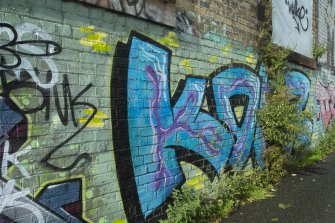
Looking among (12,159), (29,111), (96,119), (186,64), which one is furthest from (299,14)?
(12,159)

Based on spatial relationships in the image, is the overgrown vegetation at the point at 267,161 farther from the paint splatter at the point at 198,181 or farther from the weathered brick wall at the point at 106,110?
the weathered brick wall at the point at 106,110

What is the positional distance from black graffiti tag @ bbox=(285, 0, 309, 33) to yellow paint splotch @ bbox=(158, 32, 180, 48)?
399 cm

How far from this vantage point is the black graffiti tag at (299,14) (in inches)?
301

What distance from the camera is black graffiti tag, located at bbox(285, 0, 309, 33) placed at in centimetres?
765

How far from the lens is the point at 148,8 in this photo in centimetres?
383

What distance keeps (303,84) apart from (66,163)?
656 centimetres

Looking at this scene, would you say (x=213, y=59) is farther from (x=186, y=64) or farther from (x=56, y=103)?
(x=56, y=103)

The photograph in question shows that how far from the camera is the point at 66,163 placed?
9.90ft

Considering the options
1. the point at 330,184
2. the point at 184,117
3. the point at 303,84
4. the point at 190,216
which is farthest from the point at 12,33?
the point at 303,84

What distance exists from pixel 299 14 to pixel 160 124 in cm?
548

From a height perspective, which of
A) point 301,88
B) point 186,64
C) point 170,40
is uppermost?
point 170,40

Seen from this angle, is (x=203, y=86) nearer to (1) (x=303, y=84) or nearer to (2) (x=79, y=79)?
(2) (x=79, y=79)

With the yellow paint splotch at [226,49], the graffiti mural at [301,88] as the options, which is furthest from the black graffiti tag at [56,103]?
the graffiti mural at [301,88]

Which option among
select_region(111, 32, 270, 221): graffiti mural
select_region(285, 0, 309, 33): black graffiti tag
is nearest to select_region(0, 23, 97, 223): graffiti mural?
select_region(111, 32, 270, 221): graffiti mural
